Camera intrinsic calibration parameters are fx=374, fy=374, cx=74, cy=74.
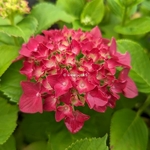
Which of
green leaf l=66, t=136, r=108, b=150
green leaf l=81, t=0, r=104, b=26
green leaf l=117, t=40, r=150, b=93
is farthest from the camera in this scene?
green leaf l=81, t=0, r=104, b=26

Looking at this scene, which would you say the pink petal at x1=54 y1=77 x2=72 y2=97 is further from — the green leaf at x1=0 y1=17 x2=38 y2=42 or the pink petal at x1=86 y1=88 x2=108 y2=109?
the green leaf at x1=0 y1=17 x2=38 y2=42

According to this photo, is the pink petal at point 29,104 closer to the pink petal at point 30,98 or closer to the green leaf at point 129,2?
the pink petal at point 30,98

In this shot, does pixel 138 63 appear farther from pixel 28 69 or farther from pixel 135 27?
pixel 28 69

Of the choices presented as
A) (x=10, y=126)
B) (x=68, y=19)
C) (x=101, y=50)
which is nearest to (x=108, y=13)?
(x=68, y=19)

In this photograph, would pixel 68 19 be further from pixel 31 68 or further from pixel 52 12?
pixel 31 68

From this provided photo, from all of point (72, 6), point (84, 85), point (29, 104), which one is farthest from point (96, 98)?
point (72, 6)

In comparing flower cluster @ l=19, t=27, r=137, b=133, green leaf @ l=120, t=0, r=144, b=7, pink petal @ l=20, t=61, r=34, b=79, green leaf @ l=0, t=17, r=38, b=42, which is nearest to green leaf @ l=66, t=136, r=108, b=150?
flower cluster @ l=19, t=27, r=137, b=133
